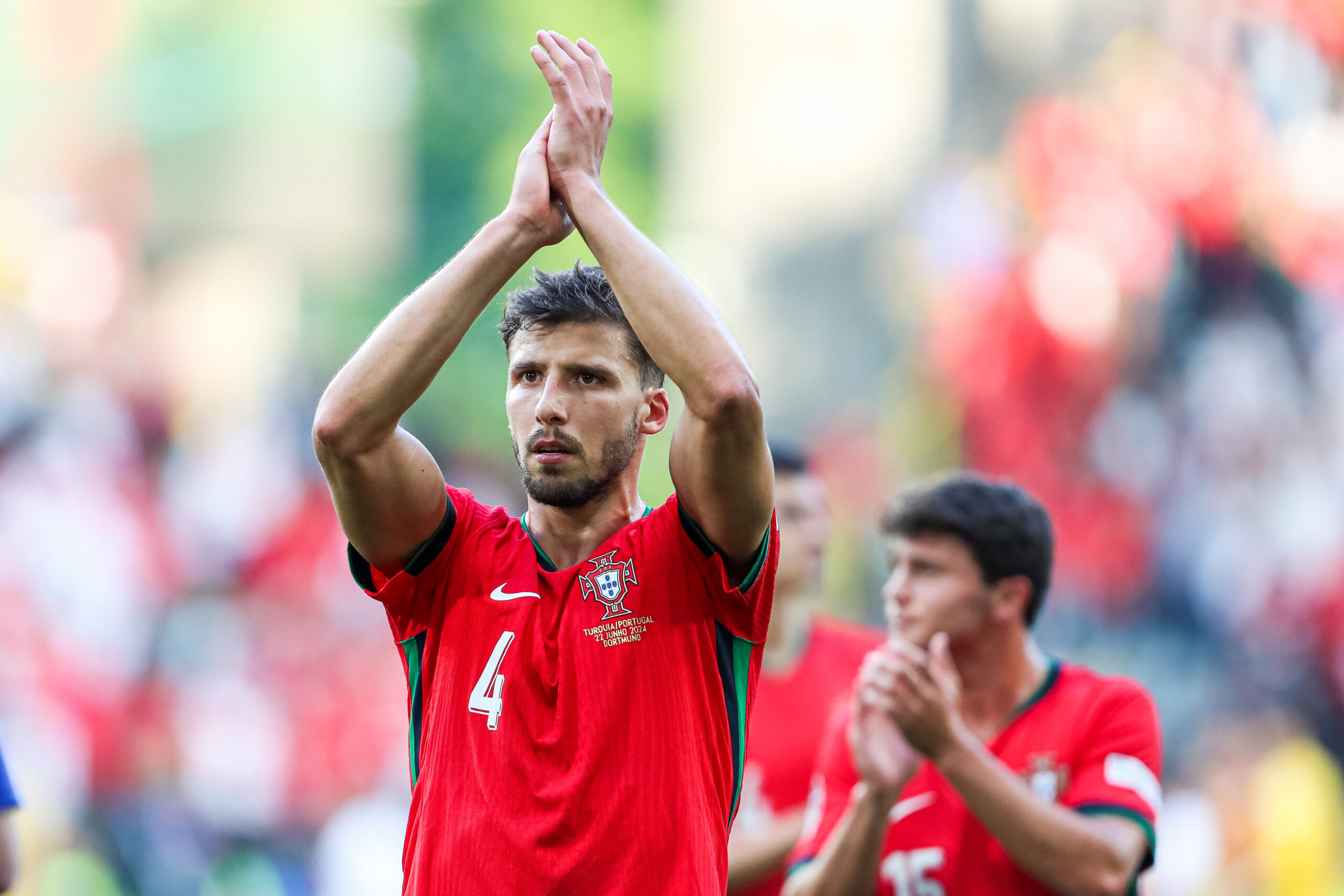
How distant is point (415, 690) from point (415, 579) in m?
0.25

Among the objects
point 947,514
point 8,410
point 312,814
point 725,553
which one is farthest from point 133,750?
point 725,553

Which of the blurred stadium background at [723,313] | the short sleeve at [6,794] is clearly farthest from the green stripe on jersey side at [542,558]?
the blurred stadium background at [723,313]

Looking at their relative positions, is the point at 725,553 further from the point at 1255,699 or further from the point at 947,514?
the point at 1255,699

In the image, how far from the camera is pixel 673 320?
2.71 meters

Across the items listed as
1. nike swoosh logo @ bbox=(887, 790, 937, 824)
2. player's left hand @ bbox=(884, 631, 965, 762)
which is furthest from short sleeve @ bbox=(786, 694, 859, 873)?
player's left hand @ bbox=(884, 631, 965, 762)

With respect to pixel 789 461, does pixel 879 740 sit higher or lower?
lower

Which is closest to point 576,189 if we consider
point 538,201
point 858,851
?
point 538,201

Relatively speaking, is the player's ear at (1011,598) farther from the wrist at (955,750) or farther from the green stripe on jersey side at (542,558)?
the green stripe on jersey side at (542,558)

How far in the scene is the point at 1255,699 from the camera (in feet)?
32.5

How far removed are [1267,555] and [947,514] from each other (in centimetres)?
694

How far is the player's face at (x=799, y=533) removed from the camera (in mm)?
5137

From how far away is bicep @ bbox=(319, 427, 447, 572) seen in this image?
2.71 meters

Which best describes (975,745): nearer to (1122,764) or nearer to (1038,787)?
(1038,787)

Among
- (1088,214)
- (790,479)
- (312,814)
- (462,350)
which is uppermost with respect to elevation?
(1088,214)
